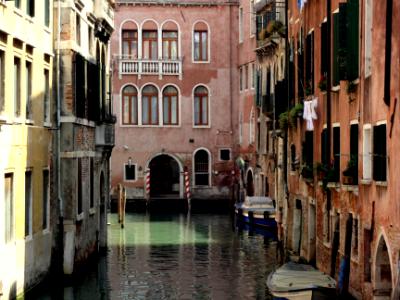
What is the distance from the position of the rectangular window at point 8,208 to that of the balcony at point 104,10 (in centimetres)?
754

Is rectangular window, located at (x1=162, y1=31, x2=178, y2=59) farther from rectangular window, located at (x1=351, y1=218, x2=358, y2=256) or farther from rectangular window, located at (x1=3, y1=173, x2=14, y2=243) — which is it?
rectangular window, located at (x1=351, y1=218, x2=358, y2=256)

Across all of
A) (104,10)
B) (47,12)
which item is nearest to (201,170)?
(104,10)

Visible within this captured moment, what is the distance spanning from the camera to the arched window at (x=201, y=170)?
39188 mm

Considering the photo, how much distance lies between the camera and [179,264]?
819 inches

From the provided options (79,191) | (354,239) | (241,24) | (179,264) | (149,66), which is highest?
(241,24)

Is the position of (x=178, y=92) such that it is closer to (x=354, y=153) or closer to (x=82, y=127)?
(x=82, y=127)

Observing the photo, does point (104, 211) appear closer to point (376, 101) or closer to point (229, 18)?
point (376, 101)

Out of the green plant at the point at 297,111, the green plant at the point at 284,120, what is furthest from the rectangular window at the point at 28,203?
the green plant at the point at 284,120

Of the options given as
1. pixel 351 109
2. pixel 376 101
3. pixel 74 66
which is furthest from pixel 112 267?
pixel 376 101

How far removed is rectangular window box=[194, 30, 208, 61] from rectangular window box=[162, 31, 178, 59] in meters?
0.82

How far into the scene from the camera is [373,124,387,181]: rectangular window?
12.2 m

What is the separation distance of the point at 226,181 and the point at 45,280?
898 inches

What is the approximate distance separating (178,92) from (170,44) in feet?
6.42

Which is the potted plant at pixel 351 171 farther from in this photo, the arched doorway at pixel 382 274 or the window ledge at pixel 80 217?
the window ledge at pixel 80 217
